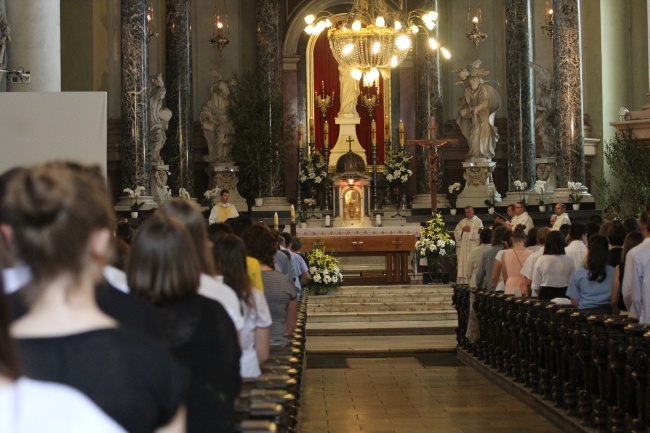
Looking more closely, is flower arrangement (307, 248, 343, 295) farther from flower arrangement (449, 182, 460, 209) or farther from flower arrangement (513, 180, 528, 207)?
flower arrangement (449, 182, 460, 209)

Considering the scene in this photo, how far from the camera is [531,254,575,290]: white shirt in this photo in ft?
35.0

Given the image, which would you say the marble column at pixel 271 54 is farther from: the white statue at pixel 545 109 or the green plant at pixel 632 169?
the green plant at pixel 632 169

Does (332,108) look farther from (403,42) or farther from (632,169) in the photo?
(403,42)

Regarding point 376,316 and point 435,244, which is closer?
point 376,316

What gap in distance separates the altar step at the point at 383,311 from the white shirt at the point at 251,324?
456 inches

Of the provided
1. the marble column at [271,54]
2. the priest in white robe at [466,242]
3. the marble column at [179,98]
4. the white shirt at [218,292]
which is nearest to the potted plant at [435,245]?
the priest in white robe at [466,242]

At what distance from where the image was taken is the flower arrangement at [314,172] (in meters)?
26.4

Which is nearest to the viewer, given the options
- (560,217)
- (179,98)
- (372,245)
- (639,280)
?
(639,280)

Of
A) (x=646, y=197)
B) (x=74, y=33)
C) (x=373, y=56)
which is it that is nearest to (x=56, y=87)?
(x=373, y=56)

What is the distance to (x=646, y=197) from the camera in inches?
746

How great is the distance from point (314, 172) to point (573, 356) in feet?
56.1

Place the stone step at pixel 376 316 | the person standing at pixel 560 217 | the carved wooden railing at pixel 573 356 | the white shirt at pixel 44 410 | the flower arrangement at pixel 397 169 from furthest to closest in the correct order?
the flower arrangement at pixel 397 169
the person standing at pixel 560 217
the stone step at pixel 376 316
the carved wooden railing at pixel 573 356
the white shirt at pixel 44 410

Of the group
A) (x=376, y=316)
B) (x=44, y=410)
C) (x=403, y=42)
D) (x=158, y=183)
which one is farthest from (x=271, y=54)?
(x=44, y=410)

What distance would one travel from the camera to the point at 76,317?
242cm
